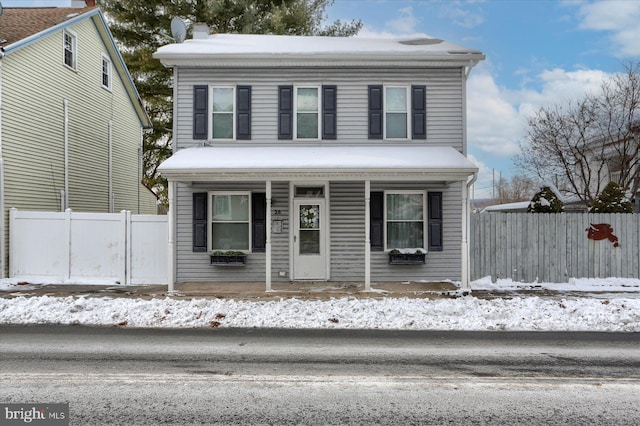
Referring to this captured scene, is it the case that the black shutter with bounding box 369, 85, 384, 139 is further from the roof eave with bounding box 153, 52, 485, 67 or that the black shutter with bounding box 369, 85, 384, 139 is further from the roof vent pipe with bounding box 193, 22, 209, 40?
the roof vent pipe with bounding box 193, 22, 209, 40

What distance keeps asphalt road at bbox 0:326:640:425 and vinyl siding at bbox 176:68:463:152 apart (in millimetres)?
6513

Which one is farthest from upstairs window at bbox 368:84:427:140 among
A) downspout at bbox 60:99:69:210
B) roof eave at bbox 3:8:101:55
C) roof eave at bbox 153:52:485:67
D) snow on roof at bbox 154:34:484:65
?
downspout at bbox 60:99:69:210

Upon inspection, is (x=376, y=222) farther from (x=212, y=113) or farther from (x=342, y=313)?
(x=212, y=113)

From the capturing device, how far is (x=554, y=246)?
12.4 metres

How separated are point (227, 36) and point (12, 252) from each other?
8.92 m

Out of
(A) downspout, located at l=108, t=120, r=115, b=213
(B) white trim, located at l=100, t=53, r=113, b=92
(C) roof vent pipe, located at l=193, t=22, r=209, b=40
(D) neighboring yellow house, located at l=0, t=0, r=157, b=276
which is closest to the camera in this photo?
(D) neighboring yellow house, located at l=0, t=0, r=157, b=276

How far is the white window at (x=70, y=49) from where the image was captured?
626 inches

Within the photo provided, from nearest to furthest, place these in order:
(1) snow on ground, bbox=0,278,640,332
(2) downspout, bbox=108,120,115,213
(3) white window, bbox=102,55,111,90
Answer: (1) snow on ground, bbox=0,278,640,332 < (3) white window, bbox=102,55,111,90 < (2) downspout, bbox=108,120,115,213

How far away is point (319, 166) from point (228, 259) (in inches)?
143

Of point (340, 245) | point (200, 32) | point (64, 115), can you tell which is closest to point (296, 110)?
point (340, 245)

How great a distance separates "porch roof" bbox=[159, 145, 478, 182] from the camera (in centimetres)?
1077

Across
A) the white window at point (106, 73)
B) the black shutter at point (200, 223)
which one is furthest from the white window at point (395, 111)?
the white window at point (106, 73)

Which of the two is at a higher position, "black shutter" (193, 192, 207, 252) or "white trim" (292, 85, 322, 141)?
"white trim" (292, 85, 322, 141)

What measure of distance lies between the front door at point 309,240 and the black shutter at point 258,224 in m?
0.84
